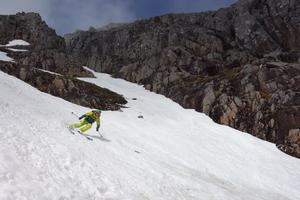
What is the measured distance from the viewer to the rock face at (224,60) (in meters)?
55.7

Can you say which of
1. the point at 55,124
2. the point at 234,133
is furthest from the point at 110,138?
the point at 234,133

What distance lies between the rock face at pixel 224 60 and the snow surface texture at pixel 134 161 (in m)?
6.76

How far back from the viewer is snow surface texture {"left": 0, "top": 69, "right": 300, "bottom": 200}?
14.6 meters

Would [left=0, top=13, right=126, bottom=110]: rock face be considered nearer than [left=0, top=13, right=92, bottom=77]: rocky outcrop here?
Yes

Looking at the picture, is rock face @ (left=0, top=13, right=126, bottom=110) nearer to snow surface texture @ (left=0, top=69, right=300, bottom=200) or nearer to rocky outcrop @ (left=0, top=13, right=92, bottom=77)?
rocky outcrop @ (left=0, top=13, right=92, bottom=77)

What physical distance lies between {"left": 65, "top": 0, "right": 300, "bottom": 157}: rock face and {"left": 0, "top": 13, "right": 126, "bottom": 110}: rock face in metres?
18.9

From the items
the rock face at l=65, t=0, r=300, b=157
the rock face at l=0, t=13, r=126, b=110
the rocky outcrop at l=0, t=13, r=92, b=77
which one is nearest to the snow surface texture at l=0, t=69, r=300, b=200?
the rock face at l=65, t=0, r=300, b=157

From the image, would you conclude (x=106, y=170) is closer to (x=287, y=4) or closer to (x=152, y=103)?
(x=152, y=103)

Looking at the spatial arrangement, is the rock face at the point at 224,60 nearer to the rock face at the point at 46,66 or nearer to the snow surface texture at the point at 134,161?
the snow surface texture at the point at 134,161

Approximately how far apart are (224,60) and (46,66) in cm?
5398

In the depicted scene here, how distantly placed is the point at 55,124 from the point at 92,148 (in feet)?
19.6

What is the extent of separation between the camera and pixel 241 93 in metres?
61.4

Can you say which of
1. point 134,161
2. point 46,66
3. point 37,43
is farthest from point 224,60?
point 134,161

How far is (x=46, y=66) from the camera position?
297 feet
